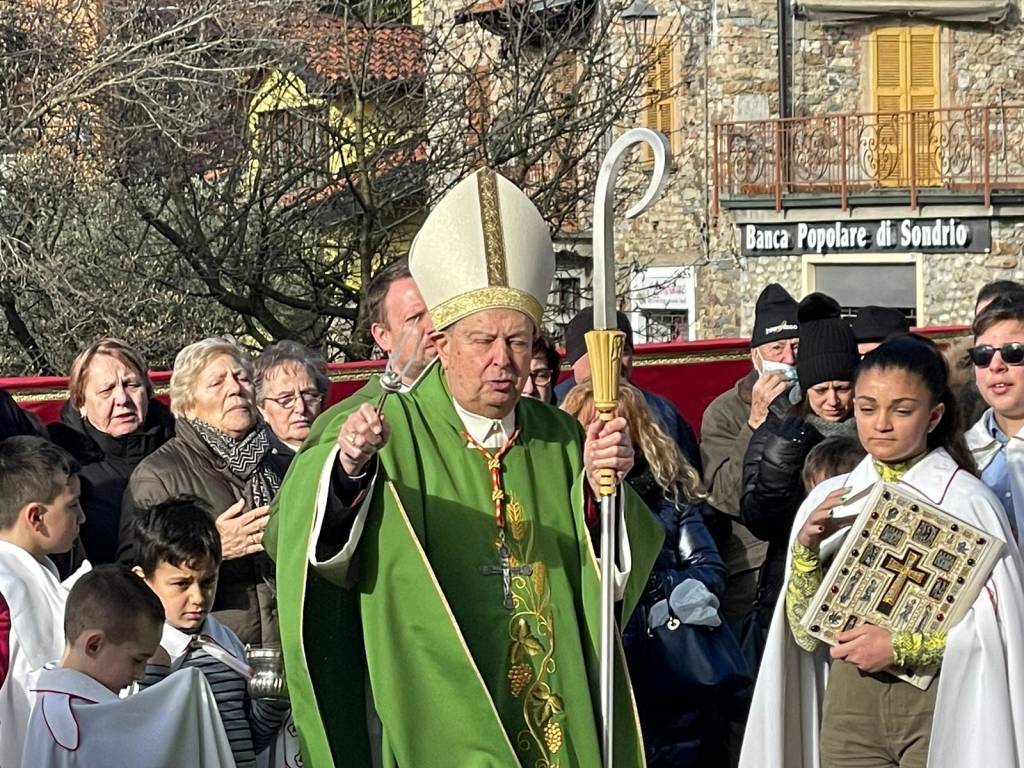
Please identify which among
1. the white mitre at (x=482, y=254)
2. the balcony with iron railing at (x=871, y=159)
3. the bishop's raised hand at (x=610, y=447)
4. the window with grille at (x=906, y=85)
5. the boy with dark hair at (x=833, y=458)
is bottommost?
the boy with dark hair at (x=833, y=458)

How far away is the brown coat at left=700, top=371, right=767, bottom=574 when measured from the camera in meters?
6.60

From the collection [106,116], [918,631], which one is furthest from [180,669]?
[106,116]

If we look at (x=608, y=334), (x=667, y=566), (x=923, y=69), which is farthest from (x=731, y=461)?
(x=923, y=69)

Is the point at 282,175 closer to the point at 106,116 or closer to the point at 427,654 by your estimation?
the point at 106,116

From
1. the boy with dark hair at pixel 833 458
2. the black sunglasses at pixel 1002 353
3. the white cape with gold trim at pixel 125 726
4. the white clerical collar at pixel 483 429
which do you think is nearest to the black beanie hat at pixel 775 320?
the boy with dark hair at pixel 833 458

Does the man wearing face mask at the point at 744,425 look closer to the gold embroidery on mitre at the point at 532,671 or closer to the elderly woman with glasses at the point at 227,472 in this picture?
the elderly woman with glasses at the point at 227,472

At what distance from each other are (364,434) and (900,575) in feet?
4.78

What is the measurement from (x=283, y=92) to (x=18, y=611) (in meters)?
9.91

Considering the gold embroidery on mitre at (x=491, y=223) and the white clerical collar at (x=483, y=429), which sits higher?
the gold embroidery on mitre at (x=491, y=223)

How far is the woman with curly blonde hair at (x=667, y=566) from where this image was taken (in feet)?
19.4

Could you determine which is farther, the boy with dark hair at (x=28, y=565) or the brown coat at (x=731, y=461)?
the brown coat at (x=731, y=461)

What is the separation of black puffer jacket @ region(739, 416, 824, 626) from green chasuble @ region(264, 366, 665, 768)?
1.48m

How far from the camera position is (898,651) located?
184 inches

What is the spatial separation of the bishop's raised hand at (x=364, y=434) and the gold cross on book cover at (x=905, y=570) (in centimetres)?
129
